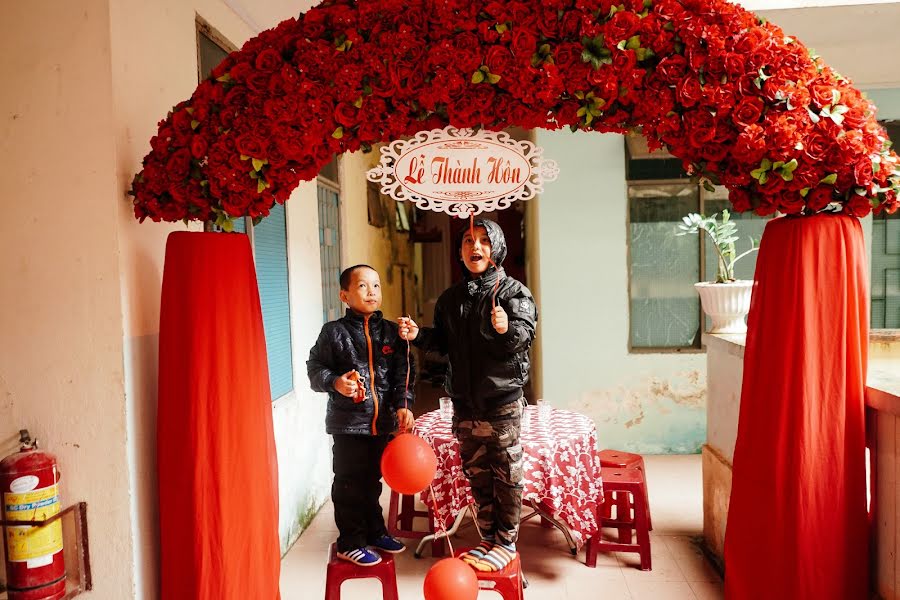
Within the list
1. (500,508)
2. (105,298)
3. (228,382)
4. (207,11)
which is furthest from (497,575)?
(207,11)

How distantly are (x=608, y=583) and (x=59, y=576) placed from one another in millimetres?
2310

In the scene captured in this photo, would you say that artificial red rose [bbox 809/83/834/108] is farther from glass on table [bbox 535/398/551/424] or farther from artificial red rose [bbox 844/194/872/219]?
glass on table [bbox 535/398/551/424]

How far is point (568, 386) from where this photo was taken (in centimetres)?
502

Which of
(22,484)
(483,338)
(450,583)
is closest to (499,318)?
(483,338)

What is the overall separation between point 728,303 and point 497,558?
1.86 metres

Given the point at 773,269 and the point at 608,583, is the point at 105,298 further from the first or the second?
the point at 608,583

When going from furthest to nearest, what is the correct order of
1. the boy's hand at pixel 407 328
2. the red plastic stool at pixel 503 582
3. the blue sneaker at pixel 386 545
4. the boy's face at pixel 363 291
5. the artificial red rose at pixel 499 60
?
the blue sneaker at pixel 386 545, the boy's face at pixel 363 291, the red plastic stool at pixel 503 582, the boy's hand at pixel 407 328, the artificial red rose at pixel 499 60

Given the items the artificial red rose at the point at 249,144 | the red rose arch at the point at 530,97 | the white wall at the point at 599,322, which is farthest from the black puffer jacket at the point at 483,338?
the white wall at the point at 599,322

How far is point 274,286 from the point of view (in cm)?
348

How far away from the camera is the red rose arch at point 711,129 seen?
1799 millimetres

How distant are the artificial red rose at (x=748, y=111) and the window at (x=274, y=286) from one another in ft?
7.27

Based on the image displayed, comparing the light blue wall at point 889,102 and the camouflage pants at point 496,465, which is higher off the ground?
the light blue wall at point 889,102

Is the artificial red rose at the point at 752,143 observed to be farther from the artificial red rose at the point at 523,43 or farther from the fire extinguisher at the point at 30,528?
the fire extinguisher at the point at 30,528

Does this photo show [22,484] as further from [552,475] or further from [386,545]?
[552,475]
